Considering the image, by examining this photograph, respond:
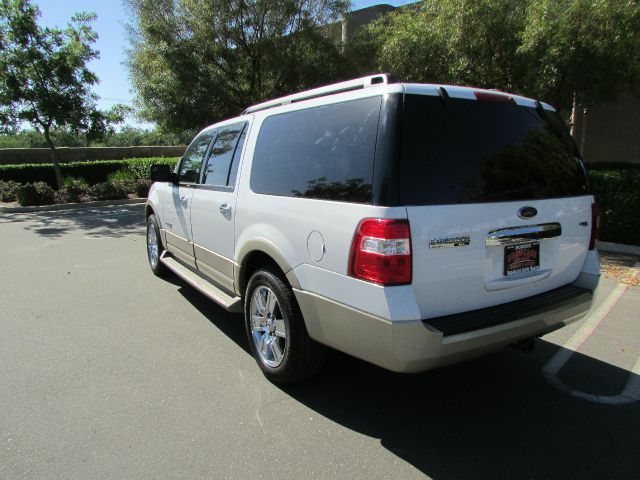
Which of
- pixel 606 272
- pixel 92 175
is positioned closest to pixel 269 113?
pixel 606 272

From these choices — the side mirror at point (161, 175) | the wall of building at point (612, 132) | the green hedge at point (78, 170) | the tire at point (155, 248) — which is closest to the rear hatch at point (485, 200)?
the side mirror at point (161, 175)

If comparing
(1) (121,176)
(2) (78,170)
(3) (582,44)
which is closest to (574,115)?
(3) (582,44)

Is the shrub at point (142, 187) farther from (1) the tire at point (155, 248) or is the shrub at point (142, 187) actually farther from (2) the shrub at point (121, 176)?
(1) the tire at point (155, 248)

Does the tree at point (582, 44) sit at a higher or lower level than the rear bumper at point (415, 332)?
higher

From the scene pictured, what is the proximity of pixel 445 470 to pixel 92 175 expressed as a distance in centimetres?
2123

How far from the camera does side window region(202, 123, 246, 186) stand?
4.11 metres

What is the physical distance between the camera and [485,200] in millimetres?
2732

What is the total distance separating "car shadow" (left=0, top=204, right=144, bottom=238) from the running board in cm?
514

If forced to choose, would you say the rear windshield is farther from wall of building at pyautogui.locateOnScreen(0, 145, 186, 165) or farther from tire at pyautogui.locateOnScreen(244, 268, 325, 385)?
wall of building at pyautogui.locateOnScreen(0, 145, 186, 165)

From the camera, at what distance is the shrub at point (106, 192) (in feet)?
51.0

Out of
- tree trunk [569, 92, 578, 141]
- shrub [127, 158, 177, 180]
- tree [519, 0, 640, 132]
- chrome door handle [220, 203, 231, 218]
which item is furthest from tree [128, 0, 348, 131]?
chrome door handle [220, 203, 231, 218]

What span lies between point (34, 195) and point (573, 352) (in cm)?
1474

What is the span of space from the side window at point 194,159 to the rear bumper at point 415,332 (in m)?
2.38

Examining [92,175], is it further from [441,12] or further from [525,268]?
[525,268]
